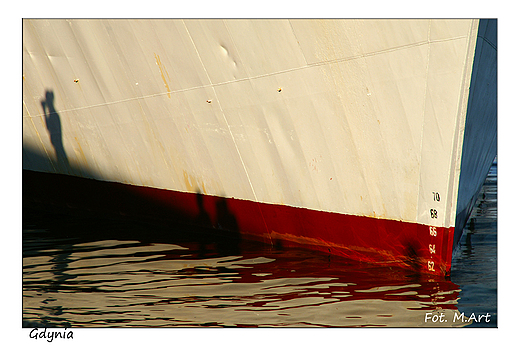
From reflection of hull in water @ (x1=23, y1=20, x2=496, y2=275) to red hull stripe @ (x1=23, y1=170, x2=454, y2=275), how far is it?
0.05ft

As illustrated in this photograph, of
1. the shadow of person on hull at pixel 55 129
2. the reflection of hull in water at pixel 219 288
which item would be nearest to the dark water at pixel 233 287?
the reflection of hull in water at pixel 219 288

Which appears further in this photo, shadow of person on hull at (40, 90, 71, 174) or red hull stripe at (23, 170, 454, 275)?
shadow of person on hull at (40, 90, 71, 174)

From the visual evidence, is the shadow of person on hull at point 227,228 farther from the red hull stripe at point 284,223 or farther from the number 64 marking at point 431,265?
the number 64 marking at point 431,265

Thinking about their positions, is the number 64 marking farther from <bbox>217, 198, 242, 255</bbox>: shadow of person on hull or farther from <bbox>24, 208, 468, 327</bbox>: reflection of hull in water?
<bbox>217, 198, 242, 255</bbox>: shadow of person on hull

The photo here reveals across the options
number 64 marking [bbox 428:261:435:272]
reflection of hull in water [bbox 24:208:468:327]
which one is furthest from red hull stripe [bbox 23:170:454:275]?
reflection of hull in water [bbox 24:208:468:327]

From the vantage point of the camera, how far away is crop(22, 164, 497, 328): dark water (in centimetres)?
378

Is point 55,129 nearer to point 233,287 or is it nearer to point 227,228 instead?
point 227,228

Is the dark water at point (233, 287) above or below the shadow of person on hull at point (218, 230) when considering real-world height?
below

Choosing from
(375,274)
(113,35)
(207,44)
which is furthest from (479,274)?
(113,35)

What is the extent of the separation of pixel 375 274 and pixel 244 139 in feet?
5.94

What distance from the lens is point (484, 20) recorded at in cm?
381

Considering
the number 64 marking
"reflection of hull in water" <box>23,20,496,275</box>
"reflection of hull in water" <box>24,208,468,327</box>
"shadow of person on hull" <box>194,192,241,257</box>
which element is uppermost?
A: "reflection of hull in water" <box>23,20,496,275</box>

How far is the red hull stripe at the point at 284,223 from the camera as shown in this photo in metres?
4.53

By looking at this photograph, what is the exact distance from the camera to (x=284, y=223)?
5449 mm
